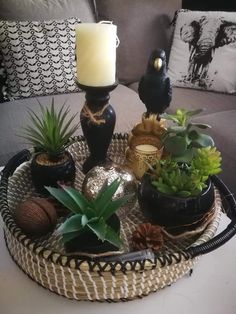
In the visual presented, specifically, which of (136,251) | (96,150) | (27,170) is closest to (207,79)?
(96,150)

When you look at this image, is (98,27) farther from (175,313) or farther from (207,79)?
(207,79)

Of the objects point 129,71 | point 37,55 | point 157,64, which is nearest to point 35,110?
point 37,55

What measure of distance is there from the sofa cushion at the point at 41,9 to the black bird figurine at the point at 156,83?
912 millimetres

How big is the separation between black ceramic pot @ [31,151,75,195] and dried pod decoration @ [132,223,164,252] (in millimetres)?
240

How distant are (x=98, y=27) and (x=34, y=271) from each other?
0.52 m

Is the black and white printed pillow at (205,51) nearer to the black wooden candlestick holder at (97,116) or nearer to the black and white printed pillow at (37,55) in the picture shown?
the black and white printed pillow at (37,55)

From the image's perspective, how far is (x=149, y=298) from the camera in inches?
26.3

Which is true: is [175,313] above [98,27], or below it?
below

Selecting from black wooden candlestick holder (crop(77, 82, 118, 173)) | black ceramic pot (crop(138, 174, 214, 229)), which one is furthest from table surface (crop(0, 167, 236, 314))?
black wooden candlestick holder (crop(77, 82, 118, 173))

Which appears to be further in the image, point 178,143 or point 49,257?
point 178,143

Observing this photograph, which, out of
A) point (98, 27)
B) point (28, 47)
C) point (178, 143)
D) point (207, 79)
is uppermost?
point (98, 27)

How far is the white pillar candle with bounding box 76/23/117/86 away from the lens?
2.56 feet

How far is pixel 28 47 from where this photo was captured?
1.52 meters

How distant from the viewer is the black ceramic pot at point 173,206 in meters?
0.70
